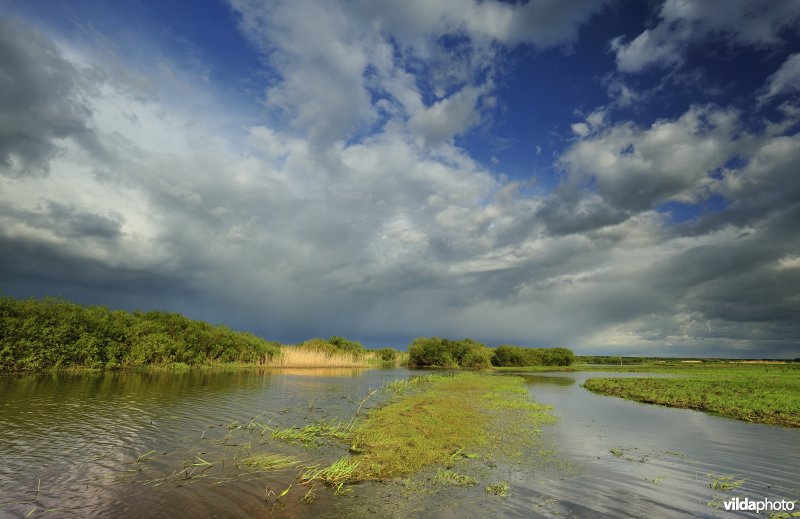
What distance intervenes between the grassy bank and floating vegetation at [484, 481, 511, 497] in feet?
8.07

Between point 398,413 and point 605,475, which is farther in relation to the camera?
point 398,413

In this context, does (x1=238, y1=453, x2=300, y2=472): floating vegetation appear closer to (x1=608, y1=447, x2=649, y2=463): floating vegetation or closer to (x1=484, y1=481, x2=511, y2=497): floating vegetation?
(x1=484, y1=481, x2=511, y2=497): floating vegetation

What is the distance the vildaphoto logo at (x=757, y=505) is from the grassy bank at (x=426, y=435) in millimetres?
7136

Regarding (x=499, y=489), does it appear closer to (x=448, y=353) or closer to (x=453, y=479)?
(x=453, y=479)

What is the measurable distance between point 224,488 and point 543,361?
142 metres

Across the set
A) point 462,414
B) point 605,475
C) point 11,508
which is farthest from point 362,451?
point 462,414

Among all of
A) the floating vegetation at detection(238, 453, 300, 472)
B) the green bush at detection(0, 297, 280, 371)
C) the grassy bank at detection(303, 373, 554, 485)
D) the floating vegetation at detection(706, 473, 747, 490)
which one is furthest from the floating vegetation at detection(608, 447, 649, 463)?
the green bush at detection(0, 297, 280, 371)

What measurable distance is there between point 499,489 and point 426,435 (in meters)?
6.98

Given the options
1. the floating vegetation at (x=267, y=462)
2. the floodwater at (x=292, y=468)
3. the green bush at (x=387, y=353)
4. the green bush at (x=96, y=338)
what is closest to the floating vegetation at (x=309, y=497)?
the floodwater at (x=292, y=468)

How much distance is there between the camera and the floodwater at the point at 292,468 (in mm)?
9484

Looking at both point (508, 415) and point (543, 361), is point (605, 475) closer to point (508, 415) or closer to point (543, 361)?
point (508, 415)

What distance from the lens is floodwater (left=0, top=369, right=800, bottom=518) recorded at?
9.48m

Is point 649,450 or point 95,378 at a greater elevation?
point 95,378

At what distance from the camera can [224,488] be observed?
10.4m
